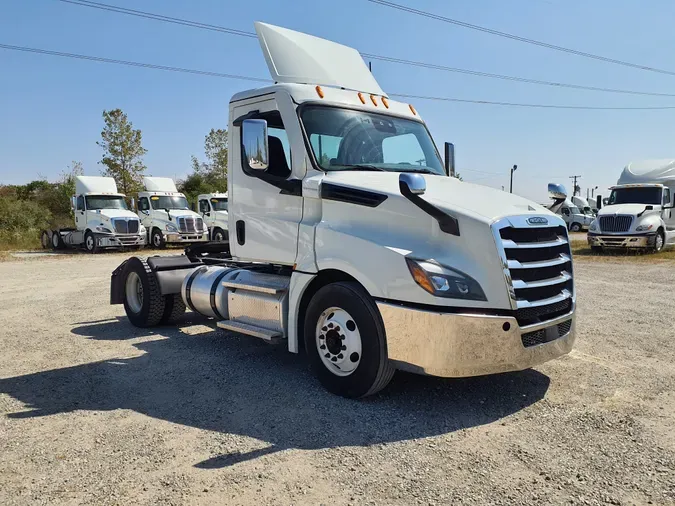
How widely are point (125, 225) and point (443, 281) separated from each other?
72.8ft

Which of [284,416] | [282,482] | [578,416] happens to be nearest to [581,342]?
[578,416]

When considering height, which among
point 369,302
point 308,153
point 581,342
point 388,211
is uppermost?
point 308,153

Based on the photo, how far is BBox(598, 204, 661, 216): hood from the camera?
19.0m

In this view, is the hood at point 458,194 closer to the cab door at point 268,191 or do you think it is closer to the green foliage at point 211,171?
the cab door at point 268,191

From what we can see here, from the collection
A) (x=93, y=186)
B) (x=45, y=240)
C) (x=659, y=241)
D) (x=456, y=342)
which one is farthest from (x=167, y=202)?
(x=456, y=342)

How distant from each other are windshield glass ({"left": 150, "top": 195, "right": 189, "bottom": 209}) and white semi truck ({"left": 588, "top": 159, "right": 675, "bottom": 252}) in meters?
18.1

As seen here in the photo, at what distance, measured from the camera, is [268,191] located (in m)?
5.45

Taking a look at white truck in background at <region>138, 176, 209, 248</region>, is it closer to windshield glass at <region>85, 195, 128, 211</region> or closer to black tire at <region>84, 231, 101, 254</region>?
windshield glass at <region>85, 195, 128, 211</region>

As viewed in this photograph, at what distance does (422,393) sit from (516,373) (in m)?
1.13

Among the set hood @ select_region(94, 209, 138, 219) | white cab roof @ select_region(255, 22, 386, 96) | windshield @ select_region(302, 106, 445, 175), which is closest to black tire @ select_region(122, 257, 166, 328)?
white cab roof @ select_region(255, 22, 386, 96)

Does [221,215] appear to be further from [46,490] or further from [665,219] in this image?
[46,490]

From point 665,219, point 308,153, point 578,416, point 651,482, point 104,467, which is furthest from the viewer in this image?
point 665,219

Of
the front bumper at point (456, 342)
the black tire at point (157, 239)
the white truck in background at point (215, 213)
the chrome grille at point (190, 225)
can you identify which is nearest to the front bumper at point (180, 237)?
the chrome grille at point (190, 225)

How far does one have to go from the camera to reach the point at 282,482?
Answer: 3281 millimetres
